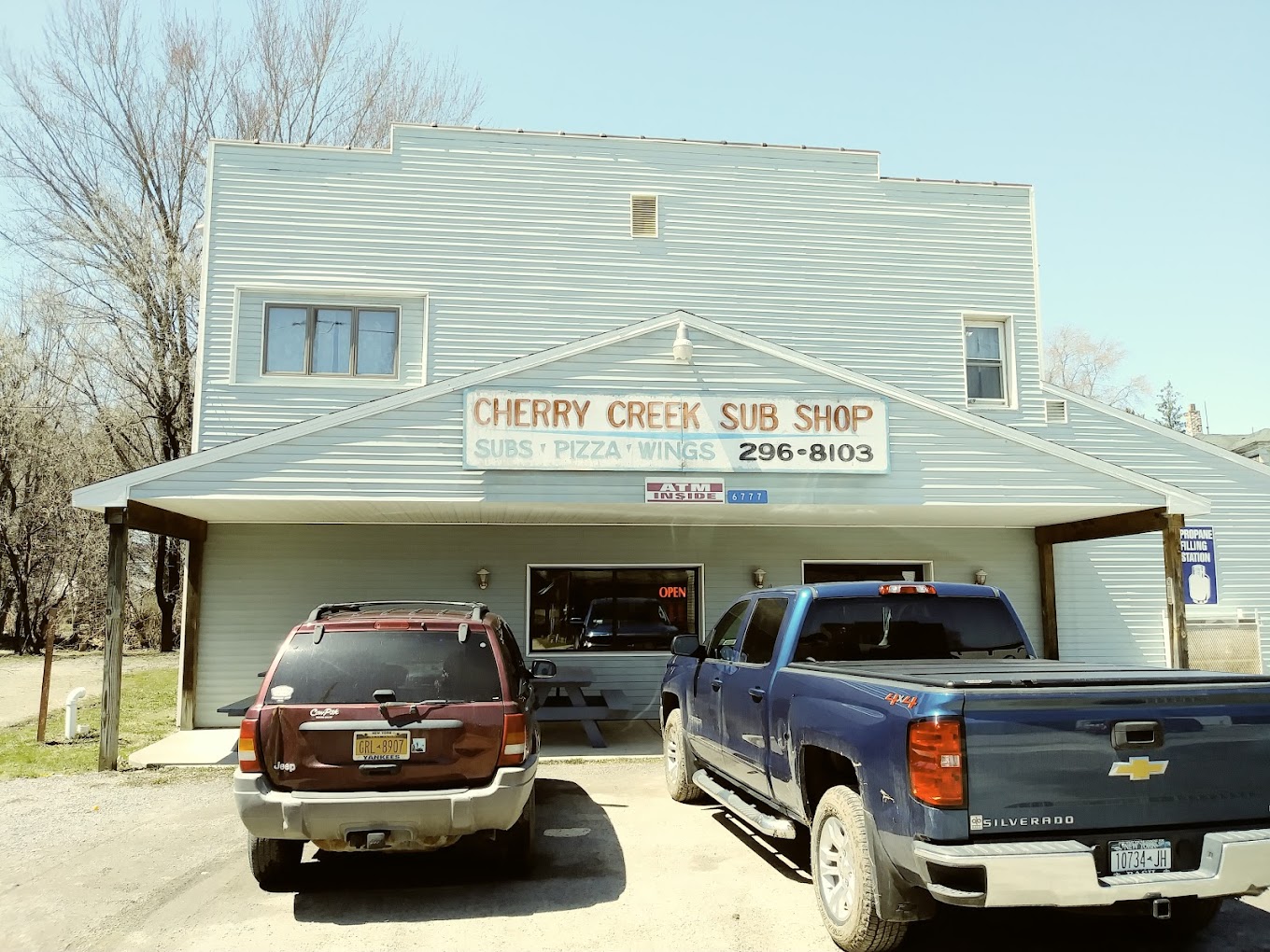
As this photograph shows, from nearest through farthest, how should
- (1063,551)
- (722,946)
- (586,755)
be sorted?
(722,946)
(586,755)
(1063,551)

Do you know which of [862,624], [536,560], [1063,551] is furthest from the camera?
[1063,551]

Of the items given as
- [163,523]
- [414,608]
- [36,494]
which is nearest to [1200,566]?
[414,608]

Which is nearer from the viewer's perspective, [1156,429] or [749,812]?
[749,812]

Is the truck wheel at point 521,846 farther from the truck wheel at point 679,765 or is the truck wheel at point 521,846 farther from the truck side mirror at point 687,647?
the truck wheel at point 679,765

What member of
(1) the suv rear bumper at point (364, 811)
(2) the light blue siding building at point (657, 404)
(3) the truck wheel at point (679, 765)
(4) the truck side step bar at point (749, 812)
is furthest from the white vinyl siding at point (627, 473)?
(1) the suv rear bumper at point (364, 811)

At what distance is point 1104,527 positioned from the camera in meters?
12.8

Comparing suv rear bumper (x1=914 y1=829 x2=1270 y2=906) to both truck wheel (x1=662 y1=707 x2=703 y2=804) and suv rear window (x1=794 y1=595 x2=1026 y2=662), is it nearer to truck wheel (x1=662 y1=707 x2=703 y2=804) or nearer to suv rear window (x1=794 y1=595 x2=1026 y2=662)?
suv rear window (x1=794 y1=595 x2=1026 y2=662)

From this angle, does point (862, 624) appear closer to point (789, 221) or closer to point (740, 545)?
point (740, 545)

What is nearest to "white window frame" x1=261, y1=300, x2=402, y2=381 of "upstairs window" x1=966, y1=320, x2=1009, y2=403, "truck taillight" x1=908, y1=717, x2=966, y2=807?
"upstairs window" x1=966, y1=320, x2=1009, y2=403

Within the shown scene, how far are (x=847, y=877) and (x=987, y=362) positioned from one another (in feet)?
40.0

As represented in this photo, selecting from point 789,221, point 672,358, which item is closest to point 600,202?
point 789,221

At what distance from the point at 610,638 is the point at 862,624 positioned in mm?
8107

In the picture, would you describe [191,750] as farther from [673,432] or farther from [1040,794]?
[1040,794]

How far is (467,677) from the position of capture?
590cm
